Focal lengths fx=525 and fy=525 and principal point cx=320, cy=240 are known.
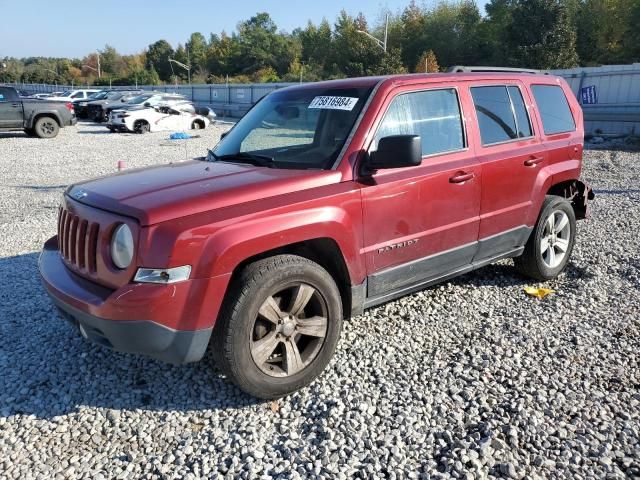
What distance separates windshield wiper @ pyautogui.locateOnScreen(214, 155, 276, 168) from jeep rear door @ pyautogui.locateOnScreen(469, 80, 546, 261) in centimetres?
165

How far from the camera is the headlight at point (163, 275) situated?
2.74m

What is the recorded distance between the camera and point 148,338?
2.79m

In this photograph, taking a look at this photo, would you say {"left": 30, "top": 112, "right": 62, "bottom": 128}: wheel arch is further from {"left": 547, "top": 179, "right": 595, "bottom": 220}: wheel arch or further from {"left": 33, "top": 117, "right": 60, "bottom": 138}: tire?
{"left": 547, "top": 179, "right": 595, "bottom": 220}: wheel arch

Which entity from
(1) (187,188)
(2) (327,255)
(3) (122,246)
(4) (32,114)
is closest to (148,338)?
(3) (122,246)

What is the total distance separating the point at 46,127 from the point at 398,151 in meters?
Answer: 19.8

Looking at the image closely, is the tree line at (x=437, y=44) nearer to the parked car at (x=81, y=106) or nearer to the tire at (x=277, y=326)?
the parked car at (x=81, y=106)

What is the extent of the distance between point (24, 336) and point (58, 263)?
1015mm

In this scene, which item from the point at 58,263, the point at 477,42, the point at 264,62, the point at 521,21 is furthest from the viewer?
the point at 264,62

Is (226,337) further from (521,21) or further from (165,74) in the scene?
(165,74)

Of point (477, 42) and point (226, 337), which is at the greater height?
point (477, 42)

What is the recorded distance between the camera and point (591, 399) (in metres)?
3.19

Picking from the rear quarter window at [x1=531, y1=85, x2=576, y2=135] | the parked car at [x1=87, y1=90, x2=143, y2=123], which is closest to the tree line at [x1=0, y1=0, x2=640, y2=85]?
the parked car at [x1=87, y1=90, x2=143, y2=123]

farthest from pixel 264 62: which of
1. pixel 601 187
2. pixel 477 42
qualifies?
pixel 601 187

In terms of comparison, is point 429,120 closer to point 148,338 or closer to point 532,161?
point 532,161
